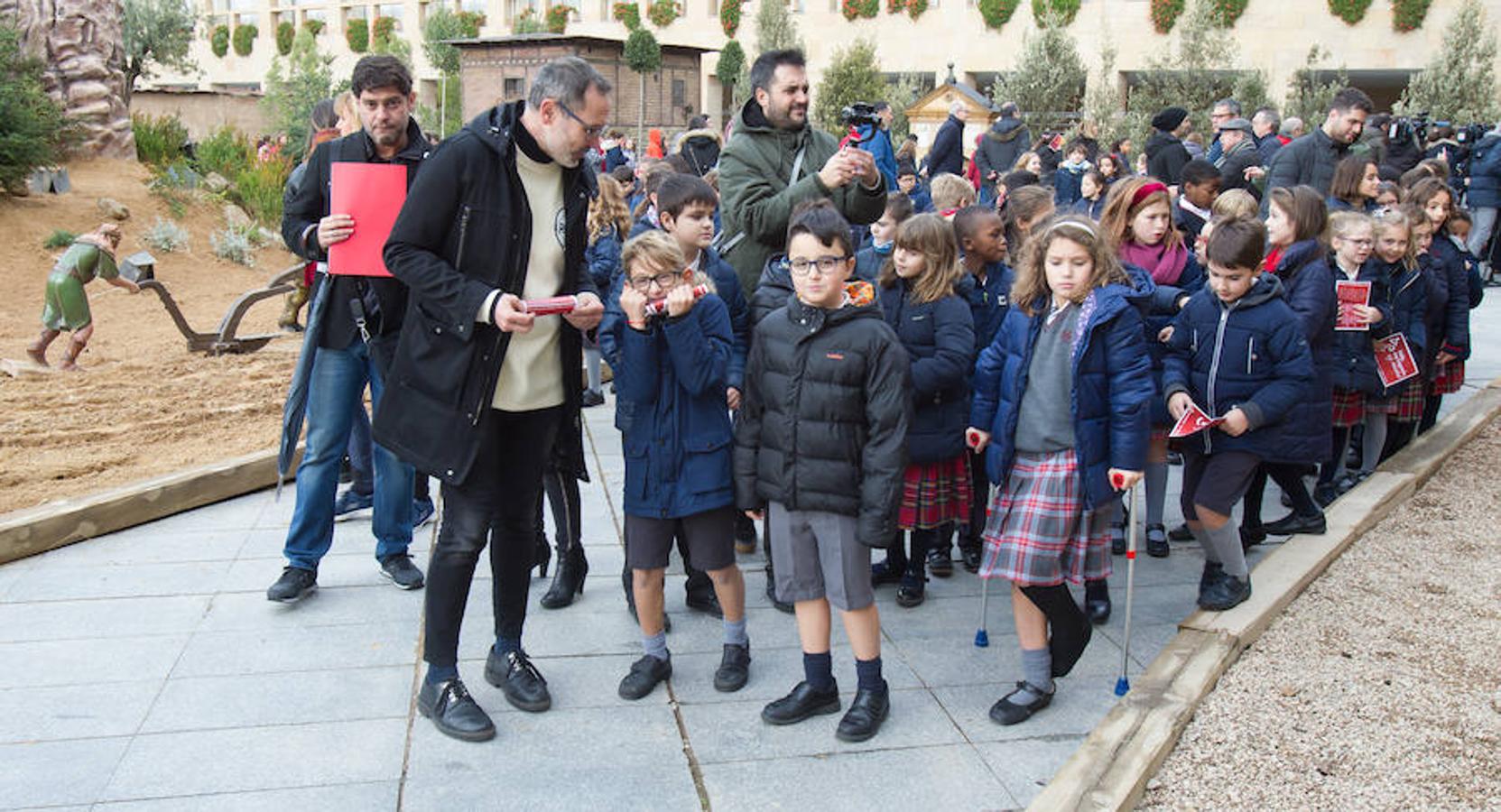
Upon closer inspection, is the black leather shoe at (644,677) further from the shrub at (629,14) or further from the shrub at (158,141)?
the shrub at (629,14)

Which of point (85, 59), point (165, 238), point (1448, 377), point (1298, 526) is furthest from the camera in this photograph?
point (85, 59)

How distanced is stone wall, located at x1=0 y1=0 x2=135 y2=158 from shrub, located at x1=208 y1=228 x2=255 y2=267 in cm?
239

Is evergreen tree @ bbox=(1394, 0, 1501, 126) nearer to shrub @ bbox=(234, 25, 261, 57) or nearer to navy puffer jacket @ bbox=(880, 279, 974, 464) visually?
navy puffer jacket @ bbox=(880, 279, 974, 464)

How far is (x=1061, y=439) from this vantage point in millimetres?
3822

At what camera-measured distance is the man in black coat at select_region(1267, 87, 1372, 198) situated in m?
7.90

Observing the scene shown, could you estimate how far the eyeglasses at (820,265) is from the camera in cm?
360

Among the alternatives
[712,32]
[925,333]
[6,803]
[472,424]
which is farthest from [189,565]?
[712,32]

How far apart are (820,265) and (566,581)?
6.09ft

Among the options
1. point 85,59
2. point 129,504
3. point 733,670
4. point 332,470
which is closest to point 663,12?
point 85,59

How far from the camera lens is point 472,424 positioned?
3475mm

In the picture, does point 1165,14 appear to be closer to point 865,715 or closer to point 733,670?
point 733,670

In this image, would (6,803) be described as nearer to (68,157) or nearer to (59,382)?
(59,382)

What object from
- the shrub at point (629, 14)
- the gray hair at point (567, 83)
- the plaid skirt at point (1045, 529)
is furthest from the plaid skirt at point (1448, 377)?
the shrub at point (629, 14)

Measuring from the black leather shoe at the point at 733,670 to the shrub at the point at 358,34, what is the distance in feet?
205
